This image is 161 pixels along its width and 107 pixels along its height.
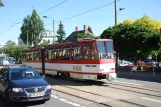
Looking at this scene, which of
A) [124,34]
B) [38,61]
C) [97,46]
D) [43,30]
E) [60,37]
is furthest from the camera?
[60,37]

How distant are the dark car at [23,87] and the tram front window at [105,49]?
22.3ft

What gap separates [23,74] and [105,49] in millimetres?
7742

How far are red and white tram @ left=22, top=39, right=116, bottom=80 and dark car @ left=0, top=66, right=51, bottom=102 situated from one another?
261 inches

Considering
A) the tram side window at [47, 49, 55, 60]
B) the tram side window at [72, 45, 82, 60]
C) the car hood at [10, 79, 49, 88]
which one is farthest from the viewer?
the tram side window at [47, 49, 55, 60]

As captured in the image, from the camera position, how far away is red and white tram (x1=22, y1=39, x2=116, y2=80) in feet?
63.7

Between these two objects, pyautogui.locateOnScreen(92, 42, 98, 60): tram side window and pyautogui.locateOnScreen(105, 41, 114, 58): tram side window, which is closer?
pyautogui.locateOnScreen(92, 42, 98, 60): tram side window

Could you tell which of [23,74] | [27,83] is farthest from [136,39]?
[27,83]

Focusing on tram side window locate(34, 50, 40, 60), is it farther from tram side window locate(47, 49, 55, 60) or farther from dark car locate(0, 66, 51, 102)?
dark car locate(0, 66, 51, 102)

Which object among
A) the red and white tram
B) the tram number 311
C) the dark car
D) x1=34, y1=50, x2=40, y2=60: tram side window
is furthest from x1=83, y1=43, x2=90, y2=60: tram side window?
x1=34, y1=50, x2=40, y2=60: tram side window

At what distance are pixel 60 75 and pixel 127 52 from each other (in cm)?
1392

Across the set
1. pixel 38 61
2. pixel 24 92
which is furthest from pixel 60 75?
pixel 24 92

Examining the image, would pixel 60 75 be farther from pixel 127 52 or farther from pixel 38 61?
pixel 127 52

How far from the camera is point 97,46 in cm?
1941

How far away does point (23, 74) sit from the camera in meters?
13.4
